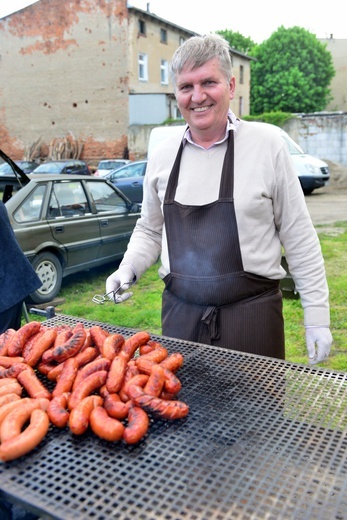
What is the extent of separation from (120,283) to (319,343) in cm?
104

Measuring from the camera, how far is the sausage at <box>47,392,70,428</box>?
1626 millimetres

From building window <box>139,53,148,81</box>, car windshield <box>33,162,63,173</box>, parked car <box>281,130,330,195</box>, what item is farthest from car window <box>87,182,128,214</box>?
building window <box>139,53,148,81</box>

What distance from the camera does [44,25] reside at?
2981cm

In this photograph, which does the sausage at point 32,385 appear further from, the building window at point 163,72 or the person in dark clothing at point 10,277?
the building window at point 163,72

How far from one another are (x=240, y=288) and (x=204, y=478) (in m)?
1.16

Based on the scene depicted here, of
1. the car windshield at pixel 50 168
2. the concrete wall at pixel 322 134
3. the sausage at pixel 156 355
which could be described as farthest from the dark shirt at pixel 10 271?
the concrete wall at pixel 322 134

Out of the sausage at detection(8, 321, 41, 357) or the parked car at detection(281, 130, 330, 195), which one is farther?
the parked car at detection(281, 130, 330, 195)

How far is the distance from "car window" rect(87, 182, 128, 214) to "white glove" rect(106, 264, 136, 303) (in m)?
5.23

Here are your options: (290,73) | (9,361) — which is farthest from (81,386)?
(290,73)

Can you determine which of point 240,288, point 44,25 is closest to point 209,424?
point 240,288

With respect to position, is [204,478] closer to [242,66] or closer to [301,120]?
[301,120]

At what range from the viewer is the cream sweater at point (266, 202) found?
2.38 metres

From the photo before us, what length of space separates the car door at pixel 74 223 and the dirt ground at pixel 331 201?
19.6 feet

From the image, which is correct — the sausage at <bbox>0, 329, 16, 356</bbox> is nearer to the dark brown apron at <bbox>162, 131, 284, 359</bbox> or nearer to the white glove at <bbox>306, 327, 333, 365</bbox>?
the dark brown apron at <bbox>162, 131, 284, 359</bbox>
